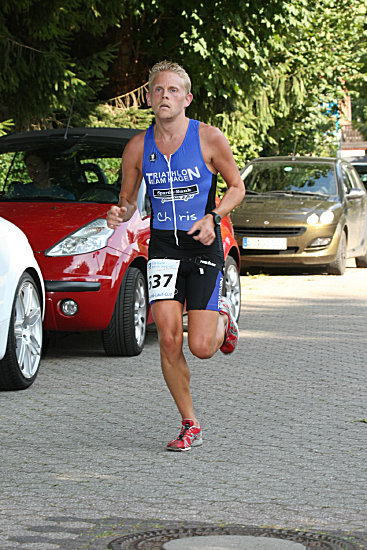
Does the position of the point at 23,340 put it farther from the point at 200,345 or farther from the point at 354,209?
the point at 354,209

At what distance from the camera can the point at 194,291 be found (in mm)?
5789

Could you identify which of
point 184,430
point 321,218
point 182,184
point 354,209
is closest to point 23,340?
point 184,430

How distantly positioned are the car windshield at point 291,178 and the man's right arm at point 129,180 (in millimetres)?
11420

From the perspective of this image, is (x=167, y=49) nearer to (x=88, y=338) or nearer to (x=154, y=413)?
(x=88, y=338)

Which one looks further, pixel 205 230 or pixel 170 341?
pixel 170 341

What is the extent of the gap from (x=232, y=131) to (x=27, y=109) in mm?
7080

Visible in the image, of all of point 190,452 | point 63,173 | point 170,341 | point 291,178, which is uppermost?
point 63,173

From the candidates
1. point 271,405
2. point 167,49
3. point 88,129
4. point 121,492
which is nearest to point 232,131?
point 167,49

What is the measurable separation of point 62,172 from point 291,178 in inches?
342

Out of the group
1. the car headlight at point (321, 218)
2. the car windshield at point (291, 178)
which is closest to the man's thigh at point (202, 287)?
the car headlight at point (321, 218)

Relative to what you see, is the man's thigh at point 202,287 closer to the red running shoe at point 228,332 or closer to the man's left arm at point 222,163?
the man's left arm at point 222,163

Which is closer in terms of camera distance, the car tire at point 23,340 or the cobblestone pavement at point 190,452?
the cobblestone pavement at point 190,452

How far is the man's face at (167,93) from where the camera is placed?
225 inches

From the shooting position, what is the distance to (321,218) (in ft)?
53.7
